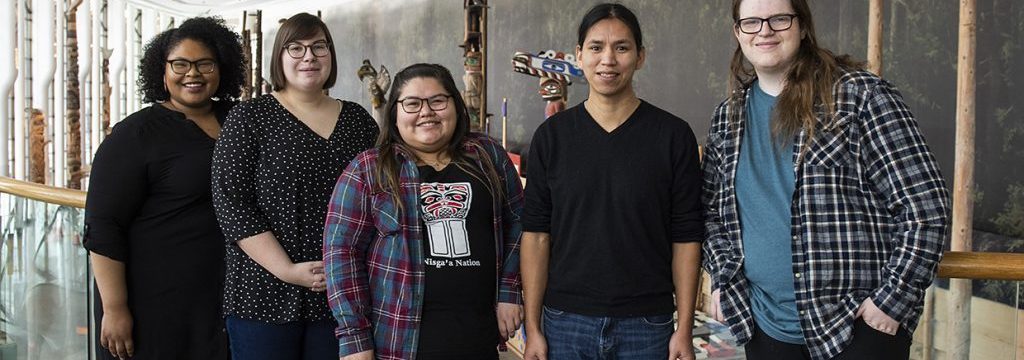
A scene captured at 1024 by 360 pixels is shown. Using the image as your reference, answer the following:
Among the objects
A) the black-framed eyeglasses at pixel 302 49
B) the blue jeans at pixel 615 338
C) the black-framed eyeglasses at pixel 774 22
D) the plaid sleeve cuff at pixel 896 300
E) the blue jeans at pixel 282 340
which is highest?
the black-framed eyeglasses at pixel 774 22

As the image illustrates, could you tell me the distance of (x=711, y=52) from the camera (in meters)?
8.47

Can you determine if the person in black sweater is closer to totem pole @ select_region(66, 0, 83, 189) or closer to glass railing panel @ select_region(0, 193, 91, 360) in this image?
glass railing panel @ select_region(0, 193, 91, 360)

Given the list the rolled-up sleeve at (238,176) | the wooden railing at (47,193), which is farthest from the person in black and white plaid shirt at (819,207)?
the wooden railing at (47,193)

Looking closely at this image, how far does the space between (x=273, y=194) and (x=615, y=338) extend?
966 millimetres

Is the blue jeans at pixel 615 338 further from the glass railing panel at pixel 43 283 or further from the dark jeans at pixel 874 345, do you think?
the glass railing panel at pixel 43 283

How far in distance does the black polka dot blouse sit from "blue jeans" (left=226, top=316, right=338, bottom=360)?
0.07ft

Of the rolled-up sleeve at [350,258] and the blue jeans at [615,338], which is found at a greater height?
the rolled-up sleeve at [350,258]

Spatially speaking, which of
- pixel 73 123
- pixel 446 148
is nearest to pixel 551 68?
pixel 446 148

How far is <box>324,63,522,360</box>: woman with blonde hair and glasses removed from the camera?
2137 mm

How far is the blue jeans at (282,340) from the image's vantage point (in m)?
2.32

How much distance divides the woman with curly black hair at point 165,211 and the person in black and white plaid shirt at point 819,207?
5.09 feet

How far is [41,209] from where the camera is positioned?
411cm

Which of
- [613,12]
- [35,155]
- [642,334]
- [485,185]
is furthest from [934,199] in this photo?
[35,155]

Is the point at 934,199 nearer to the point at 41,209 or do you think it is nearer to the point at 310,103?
the point at 310,103
